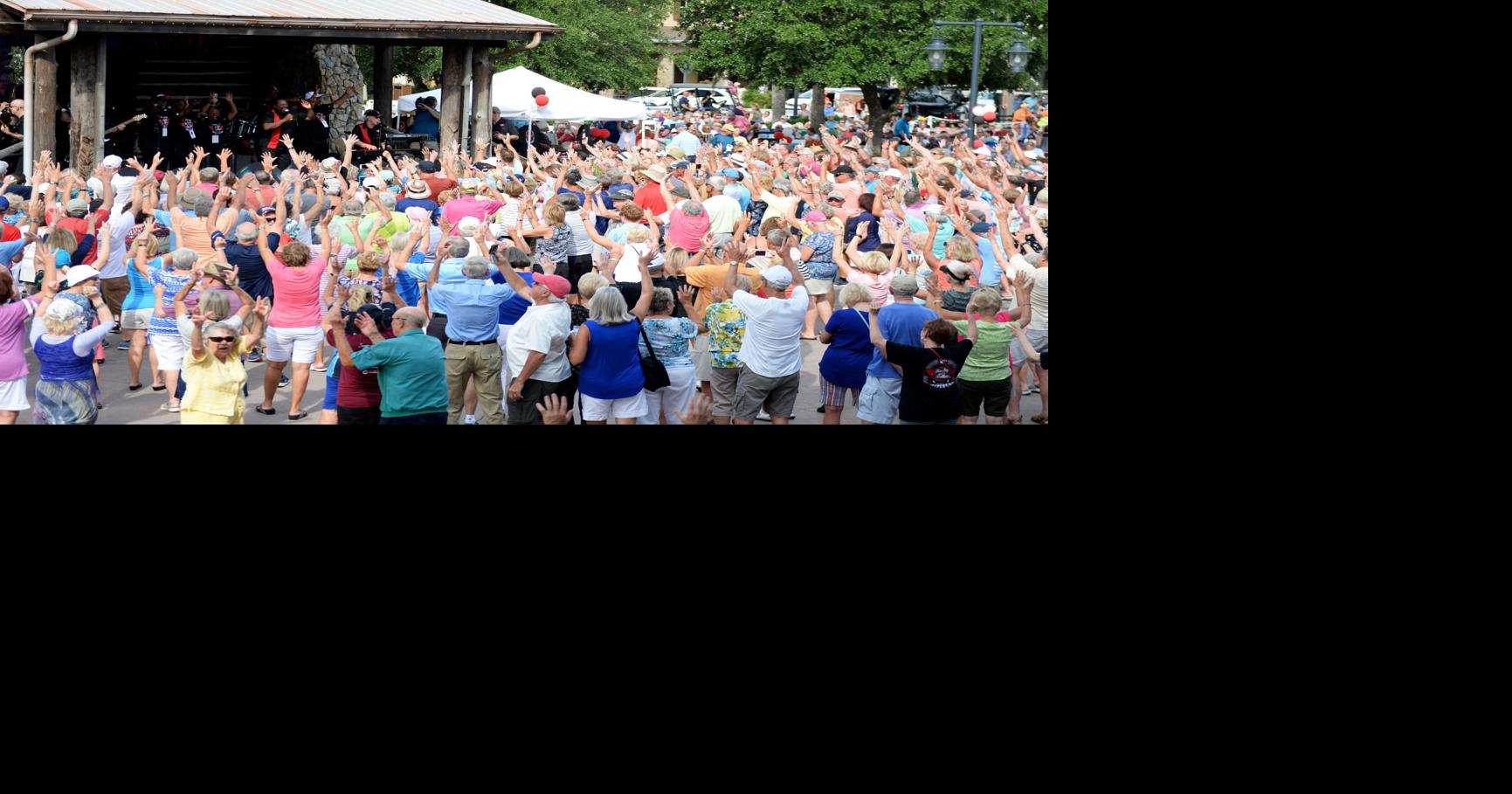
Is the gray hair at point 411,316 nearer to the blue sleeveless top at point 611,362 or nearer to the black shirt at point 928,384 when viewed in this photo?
the blue sleeveless top at point 611,362

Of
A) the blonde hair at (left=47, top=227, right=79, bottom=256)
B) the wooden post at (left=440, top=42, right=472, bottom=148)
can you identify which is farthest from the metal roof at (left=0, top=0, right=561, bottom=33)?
the blonde hair at (left=47, top=227, right=79, bottom=256)

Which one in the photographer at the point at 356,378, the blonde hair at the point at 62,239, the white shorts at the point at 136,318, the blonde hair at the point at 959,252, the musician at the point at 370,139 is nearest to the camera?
the photographer at the point at 356,378

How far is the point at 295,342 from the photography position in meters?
8.36

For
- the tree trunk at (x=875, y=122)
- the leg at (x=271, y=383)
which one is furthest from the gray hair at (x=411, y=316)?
the tree trunk at (x=875, y=122)

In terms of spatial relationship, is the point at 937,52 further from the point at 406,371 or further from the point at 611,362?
the point at 406,371

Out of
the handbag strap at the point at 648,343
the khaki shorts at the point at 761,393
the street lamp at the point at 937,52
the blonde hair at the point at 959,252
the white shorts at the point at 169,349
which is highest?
the street lamp at the point at 937,52

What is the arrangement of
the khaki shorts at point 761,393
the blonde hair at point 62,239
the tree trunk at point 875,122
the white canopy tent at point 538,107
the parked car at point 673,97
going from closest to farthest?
the khaki shorts at point 761,393
the blonde hair at point 62,239
the white canopy tent at point 538,107
the tree trunk at point 875,122
the parked car at point 673,97

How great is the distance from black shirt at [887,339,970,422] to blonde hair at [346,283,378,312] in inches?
104

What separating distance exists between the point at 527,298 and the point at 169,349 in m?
2.03

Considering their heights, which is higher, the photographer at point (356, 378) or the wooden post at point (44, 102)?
the wooden post at point (44, 102)

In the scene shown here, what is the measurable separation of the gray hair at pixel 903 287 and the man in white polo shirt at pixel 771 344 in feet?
1.41

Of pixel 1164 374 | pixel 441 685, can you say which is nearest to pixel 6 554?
pixel 441 685

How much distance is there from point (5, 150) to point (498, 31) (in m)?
5.25

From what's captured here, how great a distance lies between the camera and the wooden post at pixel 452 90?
17859 mm
